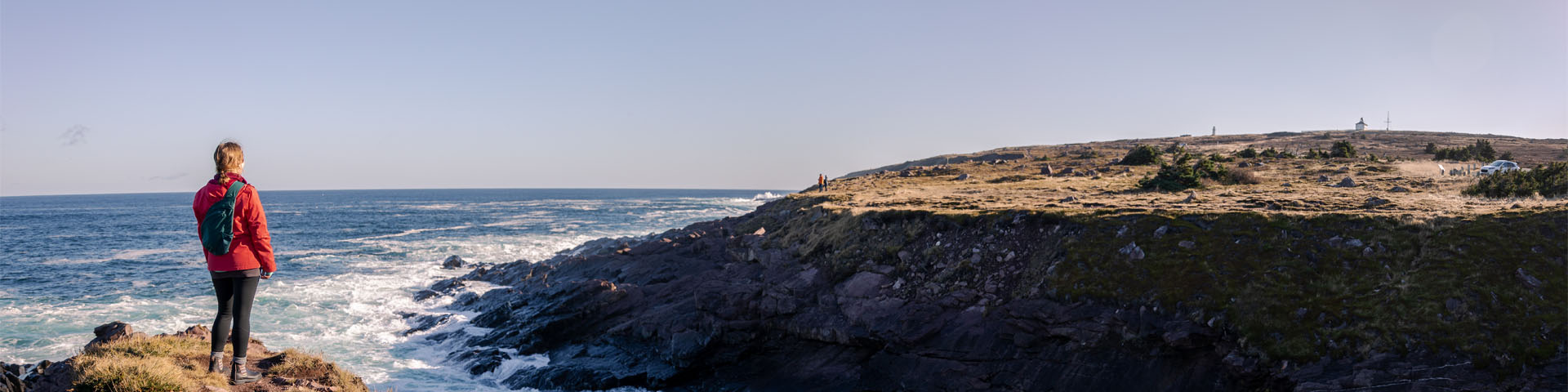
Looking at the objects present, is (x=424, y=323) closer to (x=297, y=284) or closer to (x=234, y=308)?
(x=297, y=284)

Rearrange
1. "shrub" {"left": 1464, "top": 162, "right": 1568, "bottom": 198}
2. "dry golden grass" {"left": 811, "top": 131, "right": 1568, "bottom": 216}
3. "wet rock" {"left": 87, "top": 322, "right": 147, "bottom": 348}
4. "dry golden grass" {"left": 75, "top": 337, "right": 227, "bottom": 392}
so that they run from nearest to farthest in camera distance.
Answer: "dry golden grass" {"left": 75, "top": 337, "right": 227, "bottom": 392}
"wet rock" {"left": 87, "top": 322, "right": 147, "bottom": 348}
"dry golden grass" {"left": 811, "top": 131, "right": 1568, "bottom": 216}
"shrub" {"left": 1464, "top": 162, "right": 1568, "bottom": 198}

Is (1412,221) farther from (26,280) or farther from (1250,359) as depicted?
(26,280)

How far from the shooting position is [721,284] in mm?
21828

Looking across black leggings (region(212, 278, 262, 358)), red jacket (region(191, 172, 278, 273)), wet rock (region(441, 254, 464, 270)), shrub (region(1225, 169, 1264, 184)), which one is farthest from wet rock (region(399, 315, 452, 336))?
shrub (region(1225, 169, 1264, 184))

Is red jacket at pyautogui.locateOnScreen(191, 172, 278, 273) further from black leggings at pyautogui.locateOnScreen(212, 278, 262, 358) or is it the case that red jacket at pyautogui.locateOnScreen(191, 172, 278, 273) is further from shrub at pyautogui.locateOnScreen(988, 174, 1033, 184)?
shrub at pyautogui.locateOnScreen(988, 174, 1033, 184)

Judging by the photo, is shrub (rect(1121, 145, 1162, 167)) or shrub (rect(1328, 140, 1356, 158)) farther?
shrub (rect(1121, 145, 1162, 167))

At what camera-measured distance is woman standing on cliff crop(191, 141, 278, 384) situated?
7.18 metres

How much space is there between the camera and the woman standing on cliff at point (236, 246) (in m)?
7.18

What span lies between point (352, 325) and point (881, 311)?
20004 millimetres

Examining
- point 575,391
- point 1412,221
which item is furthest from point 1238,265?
point 575,391

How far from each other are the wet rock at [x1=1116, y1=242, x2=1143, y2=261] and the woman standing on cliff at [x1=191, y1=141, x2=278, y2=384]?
54.9ft

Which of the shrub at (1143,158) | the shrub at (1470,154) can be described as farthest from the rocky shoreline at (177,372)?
the shrub at (1470,154)

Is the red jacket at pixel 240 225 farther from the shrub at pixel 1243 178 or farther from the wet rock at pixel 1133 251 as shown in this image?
the shrub at pixel 1243 178

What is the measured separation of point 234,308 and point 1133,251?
17.3 m
